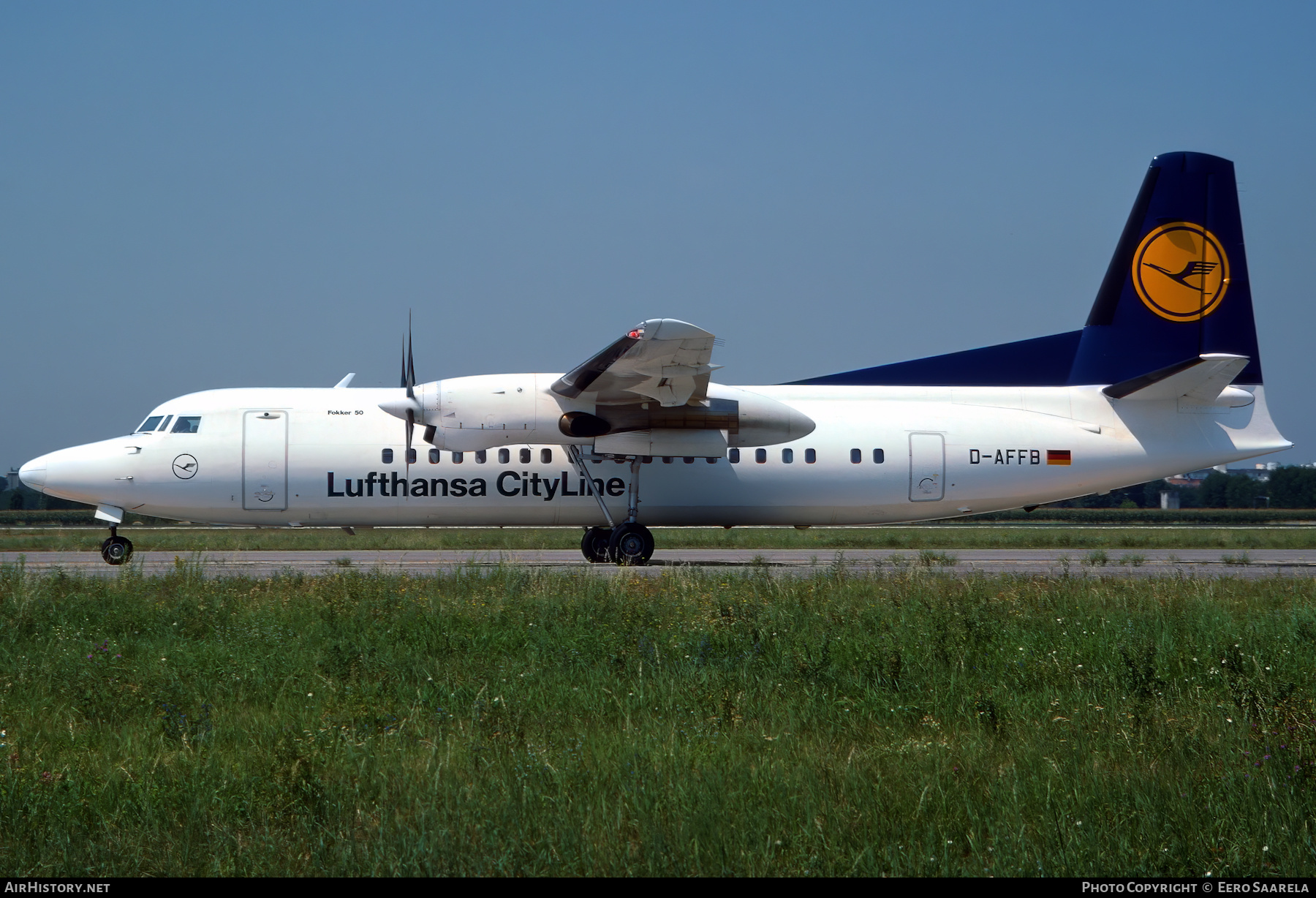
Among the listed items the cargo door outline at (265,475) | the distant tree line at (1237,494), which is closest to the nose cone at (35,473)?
the cargo door outline at (265,475)

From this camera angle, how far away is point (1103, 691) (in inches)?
269

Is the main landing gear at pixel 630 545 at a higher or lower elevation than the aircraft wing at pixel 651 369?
lower

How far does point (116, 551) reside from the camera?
1744 centimetres

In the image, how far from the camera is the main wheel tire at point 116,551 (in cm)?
1723

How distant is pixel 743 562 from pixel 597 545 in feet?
9.37

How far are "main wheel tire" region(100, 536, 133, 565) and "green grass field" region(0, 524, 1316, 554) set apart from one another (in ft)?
14.4

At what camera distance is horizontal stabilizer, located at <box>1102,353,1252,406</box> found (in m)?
17.0

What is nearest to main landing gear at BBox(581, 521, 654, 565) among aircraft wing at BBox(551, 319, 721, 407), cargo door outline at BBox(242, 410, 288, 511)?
aircraft wing at BBox(551, 319, 721, 407)

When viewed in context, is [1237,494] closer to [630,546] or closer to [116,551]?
[630,546]

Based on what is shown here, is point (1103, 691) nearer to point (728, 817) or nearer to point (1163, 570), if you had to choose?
point (728, 817)

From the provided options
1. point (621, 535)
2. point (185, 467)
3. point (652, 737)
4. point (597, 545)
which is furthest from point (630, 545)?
point (652, 737)

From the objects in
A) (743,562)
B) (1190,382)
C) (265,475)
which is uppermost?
(1190,382)

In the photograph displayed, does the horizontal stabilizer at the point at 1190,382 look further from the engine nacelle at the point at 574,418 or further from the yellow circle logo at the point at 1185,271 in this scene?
the engine nacelle at the point at 574,418

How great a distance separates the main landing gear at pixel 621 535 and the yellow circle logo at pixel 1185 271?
10528 millimetres
